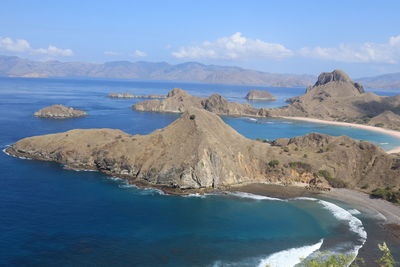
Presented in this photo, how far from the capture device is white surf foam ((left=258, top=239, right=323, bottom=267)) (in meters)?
52.2

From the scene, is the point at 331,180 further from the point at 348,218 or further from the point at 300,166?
the point at 348,218

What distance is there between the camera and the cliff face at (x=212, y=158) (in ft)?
283

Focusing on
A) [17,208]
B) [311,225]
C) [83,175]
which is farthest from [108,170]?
[311,225]

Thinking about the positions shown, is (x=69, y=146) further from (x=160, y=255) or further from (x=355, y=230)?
(x=355, y=230)

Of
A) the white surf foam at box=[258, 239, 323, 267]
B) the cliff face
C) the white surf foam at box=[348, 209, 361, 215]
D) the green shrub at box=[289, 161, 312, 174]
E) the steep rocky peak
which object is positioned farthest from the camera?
the steep rocky peak

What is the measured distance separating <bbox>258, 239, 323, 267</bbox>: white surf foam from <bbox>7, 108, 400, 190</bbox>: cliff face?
31.6 metres

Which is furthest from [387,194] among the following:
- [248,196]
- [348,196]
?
[248,196]

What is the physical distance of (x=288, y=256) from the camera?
5453 cm

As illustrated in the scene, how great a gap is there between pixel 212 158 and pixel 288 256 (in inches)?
1470

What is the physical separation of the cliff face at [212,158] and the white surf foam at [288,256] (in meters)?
31.6

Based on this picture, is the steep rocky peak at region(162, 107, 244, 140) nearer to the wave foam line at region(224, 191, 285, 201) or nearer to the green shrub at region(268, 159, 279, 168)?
the green shrub at region(268, 159, 279, 168)

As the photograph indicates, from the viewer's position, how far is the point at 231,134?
339ft

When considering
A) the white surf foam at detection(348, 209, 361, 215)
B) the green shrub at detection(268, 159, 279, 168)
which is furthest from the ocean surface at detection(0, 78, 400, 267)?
the green shrub at detection(268, 159, 279, 168)

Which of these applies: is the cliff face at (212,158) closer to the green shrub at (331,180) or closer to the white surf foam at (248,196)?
the green shrub at (331,180)
